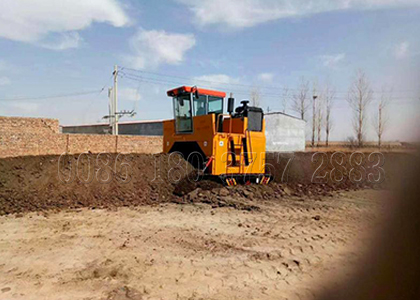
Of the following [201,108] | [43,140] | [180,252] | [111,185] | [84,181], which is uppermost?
[201,108]

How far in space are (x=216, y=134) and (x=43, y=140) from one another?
1349 centimetres

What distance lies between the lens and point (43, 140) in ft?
57.7

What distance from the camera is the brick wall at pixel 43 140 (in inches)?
643

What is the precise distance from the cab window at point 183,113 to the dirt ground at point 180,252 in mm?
3580

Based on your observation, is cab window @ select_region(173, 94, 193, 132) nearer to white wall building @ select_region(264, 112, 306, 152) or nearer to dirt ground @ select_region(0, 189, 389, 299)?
dirt ground @ select_region(0, 189, 389, 299)

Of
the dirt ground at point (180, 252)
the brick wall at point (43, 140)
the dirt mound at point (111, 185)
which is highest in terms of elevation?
the brick wall at point (43, 140)

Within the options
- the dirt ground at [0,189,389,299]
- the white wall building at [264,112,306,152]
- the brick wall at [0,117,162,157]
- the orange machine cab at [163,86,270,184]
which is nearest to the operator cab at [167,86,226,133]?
the orange machine cab at [163,86,270,184]

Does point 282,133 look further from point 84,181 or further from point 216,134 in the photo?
point 84,181

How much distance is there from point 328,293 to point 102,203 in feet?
19.5

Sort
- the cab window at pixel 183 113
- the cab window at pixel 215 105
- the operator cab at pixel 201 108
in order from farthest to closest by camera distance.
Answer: the cab window at pixel 215 105 → the cab window at pixel 183 113 → the operator cab at pixel 201 108

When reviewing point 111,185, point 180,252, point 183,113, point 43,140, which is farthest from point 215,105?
point 43,140

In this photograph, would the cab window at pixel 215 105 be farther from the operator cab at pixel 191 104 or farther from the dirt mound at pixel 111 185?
the dirt mound at pixel 111 185

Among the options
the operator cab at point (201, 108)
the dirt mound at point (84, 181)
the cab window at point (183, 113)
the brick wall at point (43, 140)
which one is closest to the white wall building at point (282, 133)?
the brick wall at point (43, 140)

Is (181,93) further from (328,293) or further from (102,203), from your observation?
(328,293)
